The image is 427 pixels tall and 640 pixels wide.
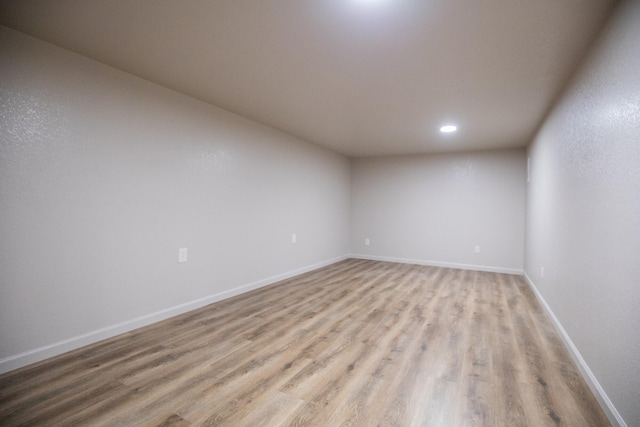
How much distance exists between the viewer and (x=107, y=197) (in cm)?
244

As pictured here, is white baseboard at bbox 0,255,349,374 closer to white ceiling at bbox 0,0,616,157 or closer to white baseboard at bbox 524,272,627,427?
white ceiling at bbox 0,0,616,157

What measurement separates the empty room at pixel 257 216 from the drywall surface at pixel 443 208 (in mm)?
1508

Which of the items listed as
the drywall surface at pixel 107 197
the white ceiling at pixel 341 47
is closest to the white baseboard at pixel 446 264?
the white ceiling at pixel 341 47

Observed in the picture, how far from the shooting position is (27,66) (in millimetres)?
2018

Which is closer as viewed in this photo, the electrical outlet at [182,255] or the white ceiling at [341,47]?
the white ceiling at [341,47]

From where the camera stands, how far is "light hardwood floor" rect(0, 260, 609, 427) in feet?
5.17

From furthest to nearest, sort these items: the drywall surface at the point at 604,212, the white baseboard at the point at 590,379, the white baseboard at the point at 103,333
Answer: the white baseboard at the point at 103,333
the white baseboard at the point at 590,379
the drywall surface at the point at 604,212

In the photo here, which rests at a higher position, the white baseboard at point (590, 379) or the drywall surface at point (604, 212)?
the drywall surface at point (604, 212)

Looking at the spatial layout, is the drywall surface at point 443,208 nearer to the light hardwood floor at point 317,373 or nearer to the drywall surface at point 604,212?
the light hardwood floor at point 317,373

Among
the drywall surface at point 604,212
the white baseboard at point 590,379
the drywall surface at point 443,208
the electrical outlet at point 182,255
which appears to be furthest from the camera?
the drywall surface at point 443,208

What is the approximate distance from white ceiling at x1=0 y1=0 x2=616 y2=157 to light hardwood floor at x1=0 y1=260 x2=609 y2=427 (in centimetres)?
212

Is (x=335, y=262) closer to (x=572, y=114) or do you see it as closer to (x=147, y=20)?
(x=572, y=114)

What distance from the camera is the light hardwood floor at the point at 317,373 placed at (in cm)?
158

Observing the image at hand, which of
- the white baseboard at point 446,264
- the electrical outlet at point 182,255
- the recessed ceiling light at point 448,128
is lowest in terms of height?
the white baseboard at point 446,264
